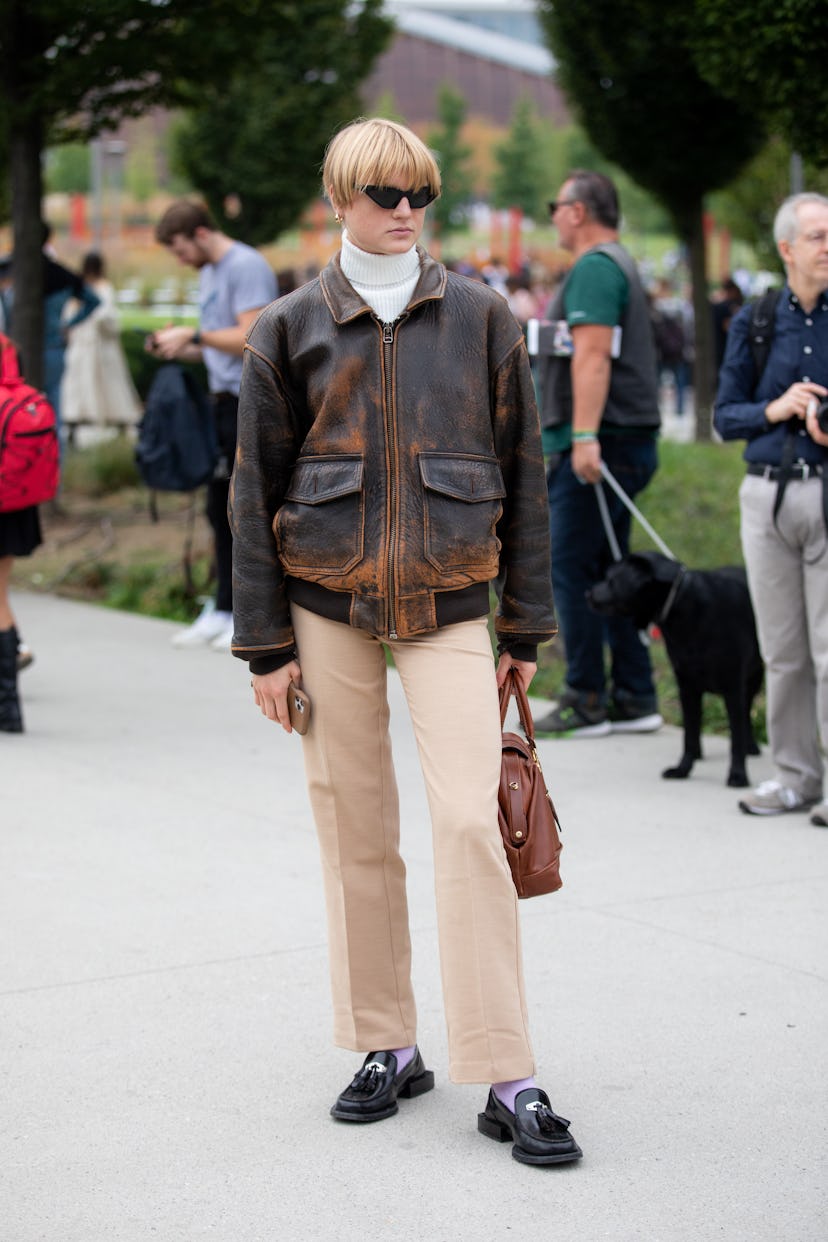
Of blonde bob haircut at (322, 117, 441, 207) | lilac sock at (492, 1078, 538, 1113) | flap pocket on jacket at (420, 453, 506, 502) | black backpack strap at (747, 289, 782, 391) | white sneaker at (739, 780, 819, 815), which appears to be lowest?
white sneaker at (739, 780, 819, 815)

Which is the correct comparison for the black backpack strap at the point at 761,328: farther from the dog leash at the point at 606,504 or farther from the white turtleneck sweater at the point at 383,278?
the white turtleneck sweater at the point at 383,278

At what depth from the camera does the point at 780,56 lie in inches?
292

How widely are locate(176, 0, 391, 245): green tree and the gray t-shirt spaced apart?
474 inches

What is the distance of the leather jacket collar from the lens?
334cm

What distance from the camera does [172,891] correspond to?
525cm

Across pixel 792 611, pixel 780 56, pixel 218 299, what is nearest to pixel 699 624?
pixel 792 611

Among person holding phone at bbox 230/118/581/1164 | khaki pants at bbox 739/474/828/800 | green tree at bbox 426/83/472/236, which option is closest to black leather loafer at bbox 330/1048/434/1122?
person holding phone at bbox 230/118/581/1164

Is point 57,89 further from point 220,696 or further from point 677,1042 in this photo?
point 677,1042

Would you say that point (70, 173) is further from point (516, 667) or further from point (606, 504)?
point (516, 667)

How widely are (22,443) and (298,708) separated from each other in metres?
3.59

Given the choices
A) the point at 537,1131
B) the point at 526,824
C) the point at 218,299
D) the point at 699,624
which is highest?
the point at 218,299

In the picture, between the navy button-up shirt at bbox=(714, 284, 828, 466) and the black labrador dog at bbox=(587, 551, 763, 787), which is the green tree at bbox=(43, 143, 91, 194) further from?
the navy button-up shirt at bbox=(714, 284, 828, 466)

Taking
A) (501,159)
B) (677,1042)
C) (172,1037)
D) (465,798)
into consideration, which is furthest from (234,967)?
(501,159)

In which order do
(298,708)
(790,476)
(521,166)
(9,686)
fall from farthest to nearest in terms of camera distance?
1. (521,166)
2. (9,686)
3. (790,476)
4. (298,708)
